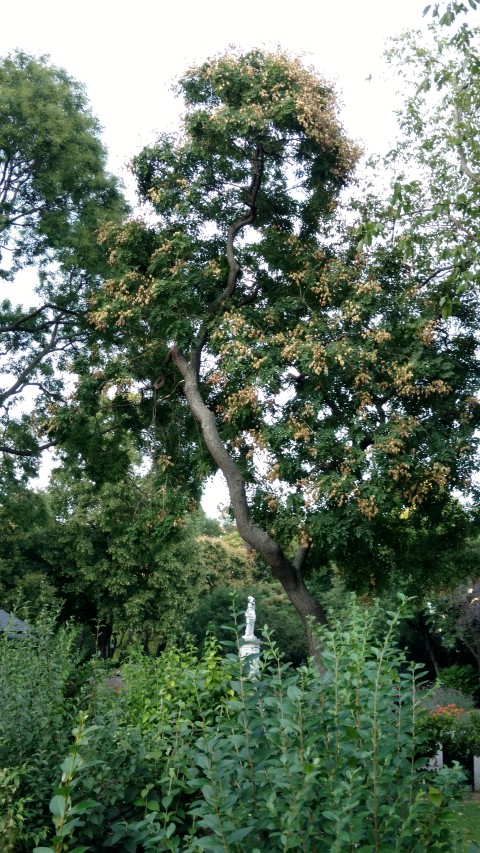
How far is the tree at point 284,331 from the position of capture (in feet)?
42.4

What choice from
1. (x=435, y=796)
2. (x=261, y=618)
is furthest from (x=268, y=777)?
(x=261, y=618)

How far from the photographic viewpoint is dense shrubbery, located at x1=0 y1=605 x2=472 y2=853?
111 inches

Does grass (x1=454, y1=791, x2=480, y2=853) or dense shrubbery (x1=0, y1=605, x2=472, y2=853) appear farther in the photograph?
grass (x1=454, y1=791, x2=480, y2=853)

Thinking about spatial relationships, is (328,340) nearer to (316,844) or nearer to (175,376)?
(175,376)

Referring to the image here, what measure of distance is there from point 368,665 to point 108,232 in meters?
13.6

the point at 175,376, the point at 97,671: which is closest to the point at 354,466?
the point at 175,376

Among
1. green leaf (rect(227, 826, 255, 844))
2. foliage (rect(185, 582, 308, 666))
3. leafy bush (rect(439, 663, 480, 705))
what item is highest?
foliage (rect(185, 582, 308, 666))

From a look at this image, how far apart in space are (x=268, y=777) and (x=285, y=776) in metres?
0.18

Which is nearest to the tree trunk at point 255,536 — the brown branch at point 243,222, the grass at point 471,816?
the brown branch at point 243,222

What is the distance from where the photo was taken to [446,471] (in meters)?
12.5

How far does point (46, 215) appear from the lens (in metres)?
18.3

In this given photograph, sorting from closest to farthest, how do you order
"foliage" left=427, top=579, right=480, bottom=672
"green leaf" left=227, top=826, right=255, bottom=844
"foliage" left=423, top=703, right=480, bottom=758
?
1. "green leaf" left=227, top=826, right=255, bottom=844
2. "foliage" left=423, top=703, right=480, bottom=758
3. "foliage" left=427, top=579, right=480, bottom=672

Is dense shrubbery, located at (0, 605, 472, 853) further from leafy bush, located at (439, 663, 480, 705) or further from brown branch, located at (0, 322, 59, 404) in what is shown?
leafy bush, located at (439, 663, 480, 705)

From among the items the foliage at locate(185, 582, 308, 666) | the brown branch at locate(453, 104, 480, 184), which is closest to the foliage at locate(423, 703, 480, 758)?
the brown branch at locate(453, 104, 480, 184)
